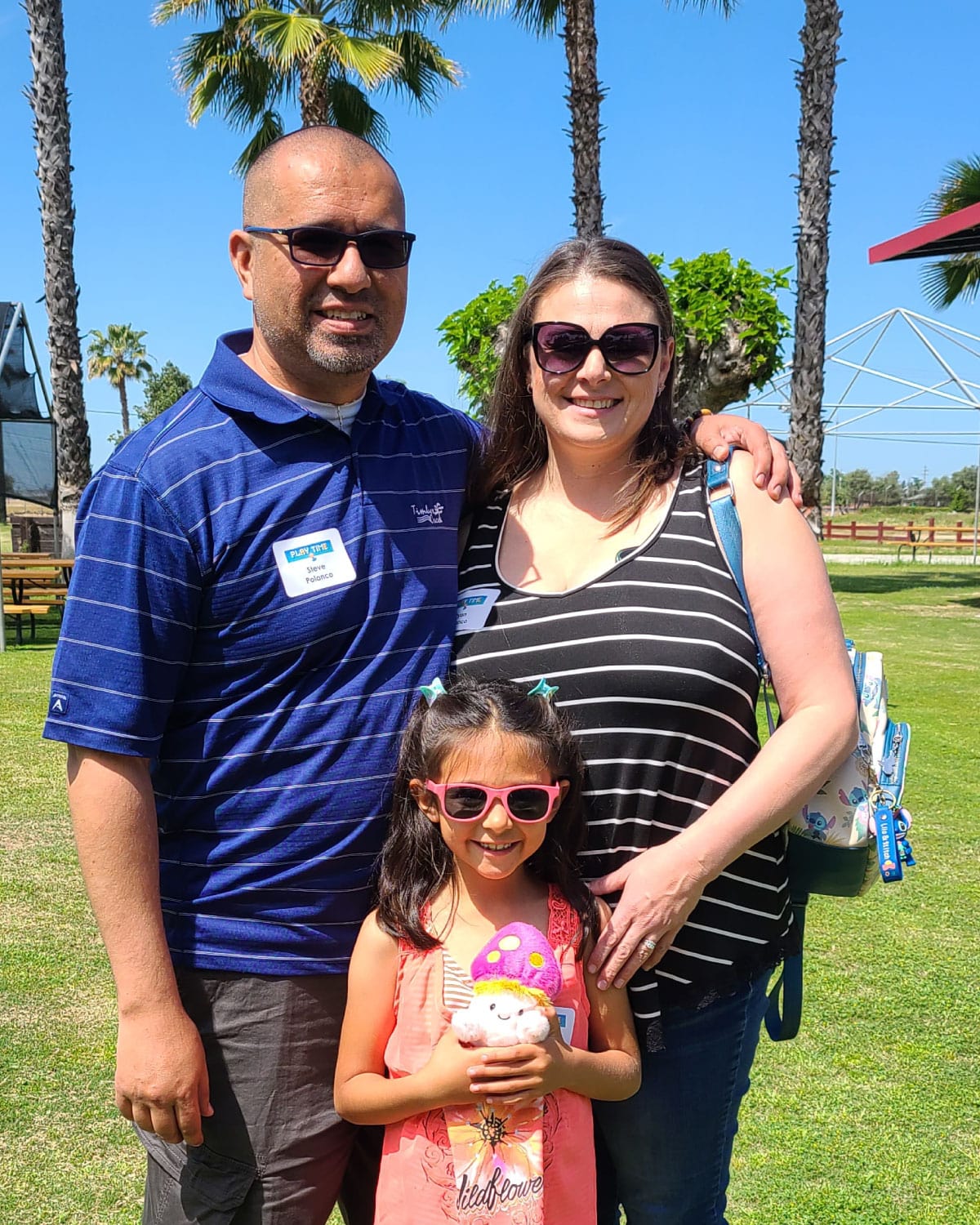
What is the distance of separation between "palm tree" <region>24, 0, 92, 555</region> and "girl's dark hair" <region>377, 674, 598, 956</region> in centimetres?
1202

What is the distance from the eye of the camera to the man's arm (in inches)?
75.5

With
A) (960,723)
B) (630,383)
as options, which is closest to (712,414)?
(630,383)

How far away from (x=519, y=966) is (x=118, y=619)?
0.89 m

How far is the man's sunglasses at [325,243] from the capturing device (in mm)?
2094

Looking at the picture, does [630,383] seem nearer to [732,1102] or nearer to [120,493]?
[120,493]

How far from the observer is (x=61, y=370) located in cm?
1423

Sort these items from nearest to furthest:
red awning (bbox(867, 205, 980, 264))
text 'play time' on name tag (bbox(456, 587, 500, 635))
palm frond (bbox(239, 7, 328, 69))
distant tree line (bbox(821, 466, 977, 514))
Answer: text 'play time' on name tag (bbox(456, 587, 500, 635)) → palm frond (bbox(239, 7, 328, 69)) → red awning (bbox(867, 205, 980, 264)) → distant tree line (bbox(821, 466, 977, 514))

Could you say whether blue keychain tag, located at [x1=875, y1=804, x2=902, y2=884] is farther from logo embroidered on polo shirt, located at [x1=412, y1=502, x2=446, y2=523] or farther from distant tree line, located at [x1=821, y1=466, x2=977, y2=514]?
distant tree line, located at [x1=821, y1=466, x2=977, y2=514]

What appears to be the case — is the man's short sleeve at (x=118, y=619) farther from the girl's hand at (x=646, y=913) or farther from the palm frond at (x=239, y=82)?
the palm frond at (x=239, y=82)

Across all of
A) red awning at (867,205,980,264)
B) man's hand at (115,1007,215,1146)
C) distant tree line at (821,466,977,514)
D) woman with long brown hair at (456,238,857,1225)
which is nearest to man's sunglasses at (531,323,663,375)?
woman with long brown hair at (456,238,857,1225)

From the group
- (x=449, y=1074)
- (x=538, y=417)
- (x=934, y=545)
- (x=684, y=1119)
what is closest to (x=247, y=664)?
(x=449, y=1074)

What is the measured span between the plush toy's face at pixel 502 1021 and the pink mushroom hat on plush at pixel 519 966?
0.01 m

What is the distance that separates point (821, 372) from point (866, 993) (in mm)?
12851

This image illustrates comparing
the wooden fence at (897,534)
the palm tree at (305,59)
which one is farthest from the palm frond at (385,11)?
the wooden fence at (897,534)
